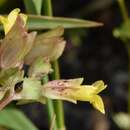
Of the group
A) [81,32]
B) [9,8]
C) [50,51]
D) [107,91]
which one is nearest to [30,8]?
[50,51]

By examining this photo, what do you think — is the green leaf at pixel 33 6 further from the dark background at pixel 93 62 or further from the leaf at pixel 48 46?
the dark background at pixel 93 62

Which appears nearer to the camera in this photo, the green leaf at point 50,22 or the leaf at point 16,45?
the leaf at point 16,45

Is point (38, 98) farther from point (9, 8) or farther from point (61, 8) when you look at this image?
point (61, 8)

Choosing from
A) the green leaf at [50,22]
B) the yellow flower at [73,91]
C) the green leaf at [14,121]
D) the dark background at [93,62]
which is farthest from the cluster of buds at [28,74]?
the dark background at [93,62]

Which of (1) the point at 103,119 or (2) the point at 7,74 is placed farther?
(1) the point at 103,119

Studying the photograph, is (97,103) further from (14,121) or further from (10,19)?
(14,121)

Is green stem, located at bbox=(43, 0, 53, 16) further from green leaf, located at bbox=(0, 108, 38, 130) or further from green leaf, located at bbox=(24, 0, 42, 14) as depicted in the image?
green leaf, located at bbox=(0, 108, 38, 130)
